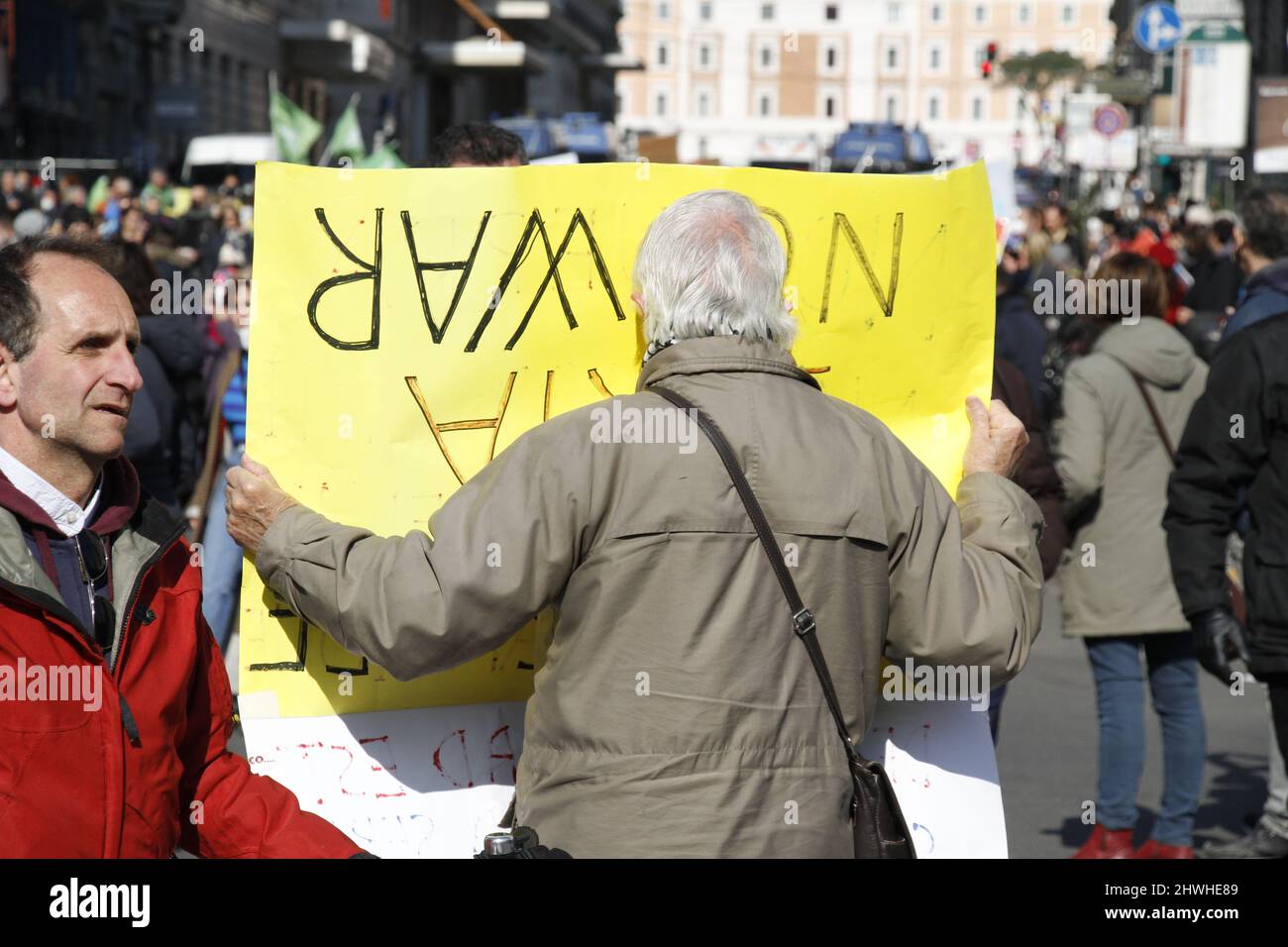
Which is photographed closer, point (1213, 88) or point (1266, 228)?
point (1266, 228)

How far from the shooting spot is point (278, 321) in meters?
2.96

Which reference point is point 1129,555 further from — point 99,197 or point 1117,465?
point 99,197

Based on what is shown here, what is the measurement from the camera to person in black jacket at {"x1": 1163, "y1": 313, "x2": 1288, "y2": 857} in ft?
13.8

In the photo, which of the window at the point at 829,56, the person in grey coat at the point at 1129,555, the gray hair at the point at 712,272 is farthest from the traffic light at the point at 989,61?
the window at the point at 829,56

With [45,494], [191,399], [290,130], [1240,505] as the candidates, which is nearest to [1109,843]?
[1240,505]

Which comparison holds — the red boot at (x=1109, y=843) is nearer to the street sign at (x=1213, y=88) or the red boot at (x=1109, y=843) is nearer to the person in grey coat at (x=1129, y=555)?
the person in grey coat at (x=1129, y=555)

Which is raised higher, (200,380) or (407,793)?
(200,380)

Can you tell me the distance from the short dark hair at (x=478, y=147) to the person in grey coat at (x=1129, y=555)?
7.71 feet

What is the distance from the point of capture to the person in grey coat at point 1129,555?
566 cm

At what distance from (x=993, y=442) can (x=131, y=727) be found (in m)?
1.57

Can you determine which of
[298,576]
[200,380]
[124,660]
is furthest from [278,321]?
[200,380]

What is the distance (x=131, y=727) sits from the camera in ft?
7.94
